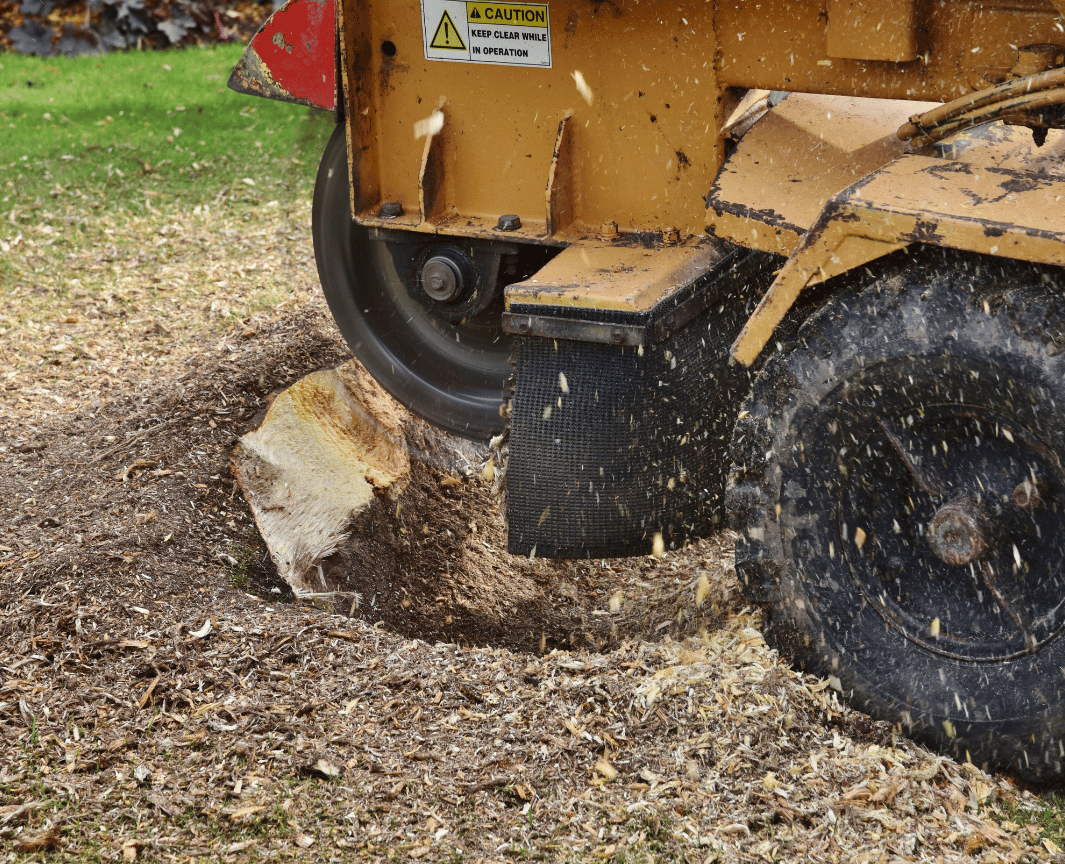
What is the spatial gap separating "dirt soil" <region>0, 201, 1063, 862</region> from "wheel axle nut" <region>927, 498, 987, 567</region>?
1.46ft

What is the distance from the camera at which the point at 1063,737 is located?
2.26 metres

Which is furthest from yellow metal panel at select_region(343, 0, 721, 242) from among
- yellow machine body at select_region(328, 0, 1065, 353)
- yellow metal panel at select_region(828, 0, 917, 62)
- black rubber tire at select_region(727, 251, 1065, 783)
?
black rubber tire at select_region(727, 251, 1065, 783)

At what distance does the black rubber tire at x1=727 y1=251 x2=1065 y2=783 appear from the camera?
7.20 feet

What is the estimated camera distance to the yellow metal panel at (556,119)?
9.46 feet

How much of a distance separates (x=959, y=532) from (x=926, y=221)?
2.16 ft

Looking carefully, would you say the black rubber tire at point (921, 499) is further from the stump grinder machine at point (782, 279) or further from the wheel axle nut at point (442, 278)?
the wheel axle nut at point (442, 278)

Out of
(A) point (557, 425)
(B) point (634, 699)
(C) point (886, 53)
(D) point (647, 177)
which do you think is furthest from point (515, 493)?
(C) point (886, 53)

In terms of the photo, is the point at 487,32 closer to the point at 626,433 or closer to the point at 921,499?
the point at 626,433

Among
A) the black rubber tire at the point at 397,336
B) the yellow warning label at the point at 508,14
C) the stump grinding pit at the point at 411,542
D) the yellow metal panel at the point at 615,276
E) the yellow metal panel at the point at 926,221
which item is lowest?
the stump grinding pit at the point at 411,542

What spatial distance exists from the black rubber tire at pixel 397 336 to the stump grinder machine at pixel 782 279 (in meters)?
0.21

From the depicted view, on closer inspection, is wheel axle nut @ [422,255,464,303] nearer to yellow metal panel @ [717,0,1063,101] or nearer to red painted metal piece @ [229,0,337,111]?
red painted metal piece @ [229,0,337,111]

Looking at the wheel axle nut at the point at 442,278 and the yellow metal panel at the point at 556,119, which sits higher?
the yellow metal panel at the point at 556,119

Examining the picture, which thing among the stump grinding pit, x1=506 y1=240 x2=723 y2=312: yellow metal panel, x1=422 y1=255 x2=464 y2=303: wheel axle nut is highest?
x1=506 y1=240 x2=723 y2=312: yellow metal panel

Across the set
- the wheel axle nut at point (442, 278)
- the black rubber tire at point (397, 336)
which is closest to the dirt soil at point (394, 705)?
the black rubber tire at point (397, 336)
